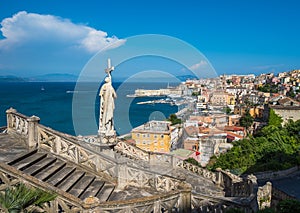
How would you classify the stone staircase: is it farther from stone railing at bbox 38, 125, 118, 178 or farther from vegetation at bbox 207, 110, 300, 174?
vegetation at bbox 207, 110, 300, 174

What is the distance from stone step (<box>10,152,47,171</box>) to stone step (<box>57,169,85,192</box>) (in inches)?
36.0

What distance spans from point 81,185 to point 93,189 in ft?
1.06

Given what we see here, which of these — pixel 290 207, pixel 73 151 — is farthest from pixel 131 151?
pixel 290 207

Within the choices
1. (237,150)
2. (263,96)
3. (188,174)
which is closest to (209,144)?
(237,150)

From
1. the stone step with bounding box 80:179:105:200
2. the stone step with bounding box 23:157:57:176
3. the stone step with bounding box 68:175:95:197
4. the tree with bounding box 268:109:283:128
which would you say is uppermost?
the stone step with bounding box 23:157:57:176

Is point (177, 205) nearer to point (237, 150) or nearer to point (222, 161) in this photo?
point (222, 161)

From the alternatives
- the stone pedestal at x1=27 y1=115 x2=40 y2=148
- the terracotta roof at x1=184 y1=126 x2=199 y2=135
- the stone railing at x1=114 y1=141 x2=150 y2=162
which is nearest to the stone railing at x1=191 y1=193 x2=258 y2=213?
the stone railing at x1=114 y1=141 x2=150 y2=162

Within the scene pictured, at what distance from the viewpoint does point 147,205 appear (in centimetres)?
Answer: 500

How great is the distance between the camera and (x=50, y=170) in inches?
239

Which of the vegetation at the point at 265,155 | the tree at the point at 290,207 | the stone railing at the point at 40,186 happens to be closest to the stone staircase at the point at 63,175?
the stone railing at the point at 40,186

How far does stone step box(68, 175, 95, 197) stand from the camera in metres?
5.74

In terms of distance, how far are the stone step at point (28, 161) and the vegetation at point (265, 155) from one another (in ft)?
62.3

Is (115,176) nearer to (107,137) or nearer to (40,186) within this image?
(107,137)

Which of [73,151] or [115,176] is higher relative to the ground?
[73,151]
